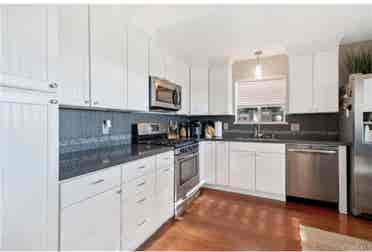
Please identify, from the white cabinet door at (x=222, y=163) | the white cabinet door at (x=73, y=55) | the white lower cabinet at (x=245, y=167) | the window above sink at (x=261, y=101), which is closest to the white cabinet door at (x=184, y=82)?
the white lower cabinet at (x=245, y=167)

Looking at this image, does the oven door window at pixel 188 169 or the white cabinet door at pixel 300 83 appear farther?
the white cabinet door at pixel 300 83

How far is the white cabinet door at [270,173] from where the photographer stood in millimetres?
3189

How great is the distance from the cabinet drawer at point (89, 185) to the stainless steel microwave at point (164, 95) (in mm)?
1259

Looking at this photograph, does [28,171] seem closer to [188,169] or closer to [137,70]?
[137,70]

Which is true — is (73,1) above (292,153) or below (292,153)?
above

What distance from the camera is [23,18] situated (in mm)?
1017

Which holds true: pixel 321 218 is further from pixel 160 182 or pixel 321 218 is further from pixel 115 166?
pixel 115 166

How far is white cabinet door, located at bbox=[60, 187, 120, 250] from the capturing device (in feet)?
4.10

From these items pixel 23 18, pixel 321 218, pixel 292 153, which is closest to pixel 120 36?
pixel 23 18

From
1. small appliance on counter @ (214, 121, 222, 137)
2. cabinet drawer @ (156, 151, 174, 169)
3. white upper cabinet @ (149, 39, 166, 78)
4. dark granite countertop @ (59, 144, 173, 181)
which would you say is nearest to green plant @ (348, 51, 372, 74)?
small appliance on counter @ (214, 121, 222, 137)

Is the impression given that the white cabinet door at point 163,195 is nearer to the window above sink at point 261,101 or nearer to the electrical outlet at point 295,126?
the window above sink at point 261,101

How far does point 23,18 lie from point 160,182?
69.2 inches

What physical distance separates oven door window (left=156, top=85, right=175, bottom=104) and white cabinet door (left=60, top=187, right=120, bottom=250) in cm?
148

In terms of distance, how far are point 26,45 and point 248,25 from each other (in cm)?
215
